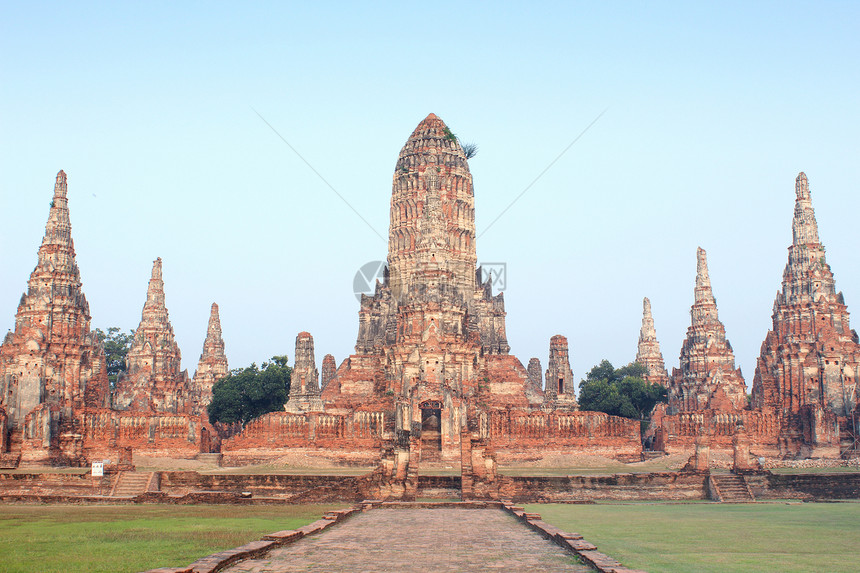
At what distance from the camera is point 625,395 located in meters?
74.6

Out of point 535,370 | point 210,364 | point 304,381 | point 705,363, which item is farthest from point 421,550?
point 210,364

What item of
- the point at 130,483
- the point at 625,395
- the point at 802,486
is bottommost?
the point at 802,486

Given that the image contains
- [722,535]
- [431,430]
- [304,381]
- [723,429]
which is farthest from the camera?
[304,381]

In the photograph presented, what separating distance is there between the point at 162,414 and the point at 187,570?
3332 centimetres

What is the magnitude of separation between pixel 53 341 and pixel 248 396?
18.8 metres

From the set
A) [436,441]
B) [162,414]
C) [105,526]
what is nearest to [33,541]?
[105,526]

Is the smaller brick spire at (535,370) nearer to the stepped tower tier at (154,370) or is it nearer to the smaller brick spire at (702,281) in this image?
the smaller brick spire at (702,281)

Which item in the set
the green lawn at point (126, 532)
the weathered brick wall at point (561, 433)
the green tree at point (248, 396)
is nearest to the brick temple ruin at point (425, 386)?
the weathered brick wall at point (561, 433)

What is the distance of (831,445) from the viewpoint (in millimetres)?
42781

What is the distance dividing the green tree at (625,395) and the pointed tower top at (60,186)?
4209 cm

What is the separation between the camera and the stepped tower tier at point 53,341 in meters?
43.2

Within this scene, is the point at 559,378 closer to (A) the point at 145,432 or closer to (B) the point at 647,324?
(A) the point at 145,432

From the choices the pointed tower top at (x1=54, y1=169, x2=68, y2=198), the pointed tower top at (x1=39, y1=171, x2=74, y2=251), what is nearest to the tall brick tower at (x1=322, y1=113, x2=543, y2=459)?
the pointed tower top at (x1=39, y1=171, x2=74, y2=251)

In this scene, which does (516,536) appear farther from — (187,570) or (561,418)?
(561,418)
